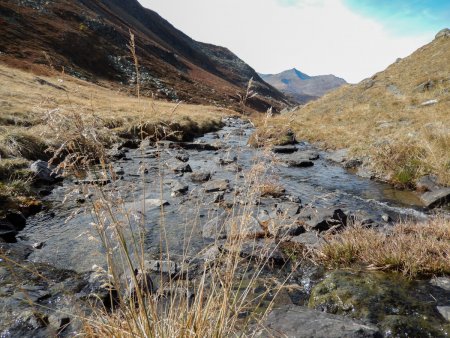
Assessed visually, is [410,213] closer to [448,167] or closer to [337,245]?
[448,167]

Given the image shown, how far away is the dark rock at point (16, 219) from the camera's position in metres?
7.14

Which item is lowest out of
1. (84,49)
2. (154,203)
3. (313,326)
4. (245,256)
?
(154,203)

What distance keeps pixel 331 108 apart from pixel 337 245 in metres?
27.9

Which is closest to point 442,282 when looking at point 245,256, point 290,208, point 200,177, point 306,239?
point 306,239

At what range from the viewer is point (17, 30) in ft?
156

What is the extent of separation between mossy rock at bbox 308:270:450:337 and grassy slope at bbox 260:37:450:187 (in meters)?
2.37

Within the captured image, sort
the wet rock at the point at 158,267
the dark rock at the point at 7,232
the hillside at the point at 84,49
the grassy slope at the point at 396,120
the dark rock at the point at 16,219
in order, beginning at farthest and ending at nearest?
the hillside at the point at 84,49 < the grassy slope at the point at 396,120 < the dark rock at the point at 16,219 < the dark rock at the point at 7,232 < the wet rock at the point at 158,267

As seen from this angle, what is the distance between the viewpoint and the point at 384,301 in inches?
171

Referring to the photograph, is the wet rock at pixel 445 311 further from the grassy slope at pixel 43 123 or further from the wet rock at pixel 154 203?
the wet rock at pixel 154 203

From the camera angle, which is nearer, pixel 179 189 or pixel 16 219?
pixel 16 219

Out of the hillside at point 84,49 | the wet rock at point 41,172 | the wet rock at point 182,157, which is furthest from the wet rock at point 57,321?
the hillside at point 84,49

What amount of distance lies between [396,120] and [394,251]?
633 inches

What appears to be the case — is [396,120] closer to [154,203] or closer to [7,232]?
[154,203]

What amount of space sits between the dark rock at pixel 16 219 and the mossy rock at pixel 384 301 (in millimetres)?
6099
